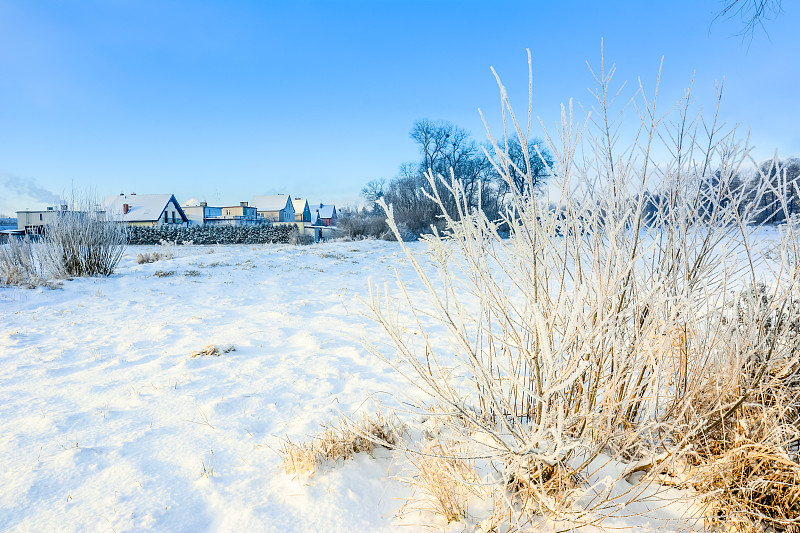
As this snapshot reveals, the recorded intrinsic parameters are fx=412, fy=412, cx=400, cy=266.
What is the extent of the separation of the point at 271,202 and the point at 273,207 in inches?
45.9

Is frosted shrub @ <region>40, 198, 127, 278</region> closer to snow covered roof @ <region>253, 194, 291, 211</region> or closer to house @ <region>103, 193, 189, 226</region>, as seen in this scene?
house @ <region>103, 193, 189, 226</region>

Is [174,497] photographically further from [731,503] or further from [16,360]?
[16,360]

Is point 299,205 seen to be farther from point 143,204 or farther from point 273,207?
point 143,204

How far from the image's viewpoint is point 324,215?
75562mm

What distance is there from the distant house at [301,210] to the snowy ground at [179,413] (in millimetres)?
59491

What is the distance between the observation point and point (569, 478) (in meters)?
1.59

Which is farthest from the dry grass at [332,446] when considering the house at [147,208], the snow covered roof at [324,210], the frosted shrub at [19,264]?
the snow covered roof at [324,210]

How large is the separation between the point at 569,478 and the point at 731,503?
2.34 ft

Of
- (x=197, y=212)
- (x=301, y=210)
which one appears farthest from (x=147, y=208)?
(x=301, y=210)

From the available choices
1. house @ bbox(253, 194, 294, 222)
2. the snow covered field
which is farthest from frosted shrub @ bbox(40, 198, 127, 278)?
house @ bbox(253, 194, 294, 222)

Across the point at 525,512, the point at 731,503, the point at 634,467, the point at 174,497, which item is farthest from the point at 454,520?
the point at 174,497

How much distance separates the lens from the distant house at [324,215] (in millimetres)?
70156

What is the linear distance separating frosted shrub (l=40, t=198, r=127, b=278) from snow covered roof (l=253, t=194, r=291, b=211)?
5005cm

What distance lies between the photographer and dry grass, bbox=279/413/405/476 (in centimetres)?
203
